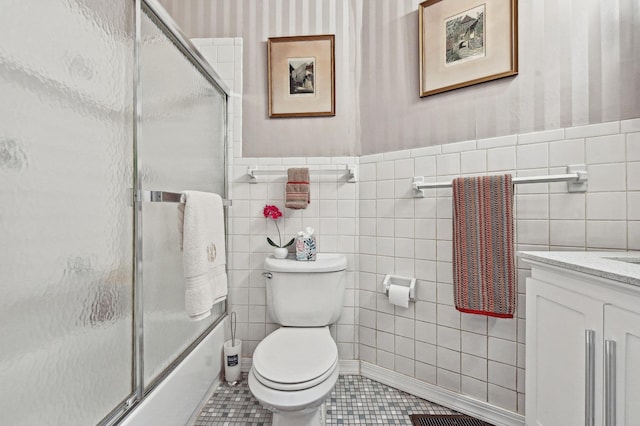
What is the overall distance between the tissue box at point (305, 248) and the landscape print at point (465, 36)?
3.99ft

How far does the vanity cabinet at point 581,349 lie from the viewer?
723mm

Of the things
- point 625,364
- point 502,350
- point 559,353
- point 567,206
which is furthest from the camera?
point 502,350

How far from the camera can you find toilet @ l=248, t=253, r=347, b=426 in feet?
3.63

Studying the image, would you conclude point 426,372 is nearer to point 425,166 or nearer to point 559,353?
point 559,353

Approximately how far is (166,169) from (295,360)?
0.96 m

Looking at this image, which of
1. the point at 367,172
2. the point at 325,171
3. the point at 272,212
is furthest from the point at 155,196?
the point at 367,172

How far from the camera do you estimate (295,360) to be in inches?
48.6

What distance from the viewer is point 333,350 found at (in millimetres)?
1319

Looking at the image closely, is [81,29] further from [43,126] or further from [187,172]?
[187,172]

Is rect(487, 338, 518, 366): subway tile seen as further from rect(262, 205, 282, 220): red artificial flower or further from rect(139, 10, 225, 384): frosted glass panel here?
rect(139, 10, 225, 384): frosted glass panel

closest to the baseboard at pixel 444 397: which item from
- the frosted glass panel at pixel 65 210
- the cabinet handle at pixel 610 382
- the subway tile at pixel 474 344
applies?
the subway tile at pixel 474 344

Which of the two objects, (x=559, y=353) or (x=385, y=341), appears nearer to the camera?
(x=559, y=353)

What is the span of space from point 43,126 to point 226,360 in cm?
149

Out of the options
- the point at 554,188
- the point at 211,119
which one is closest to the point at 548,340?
the point at 554,188
